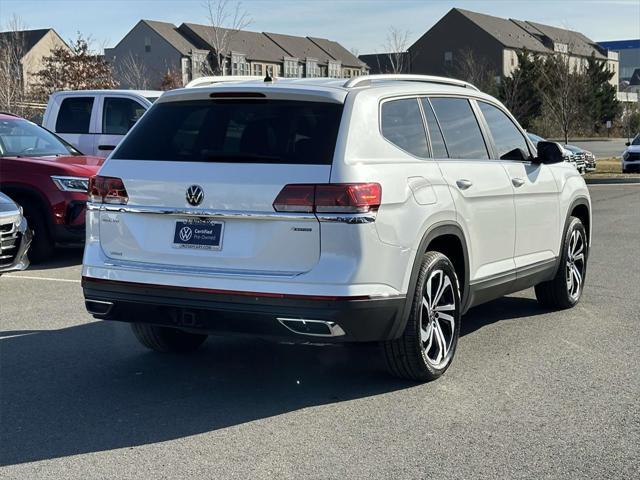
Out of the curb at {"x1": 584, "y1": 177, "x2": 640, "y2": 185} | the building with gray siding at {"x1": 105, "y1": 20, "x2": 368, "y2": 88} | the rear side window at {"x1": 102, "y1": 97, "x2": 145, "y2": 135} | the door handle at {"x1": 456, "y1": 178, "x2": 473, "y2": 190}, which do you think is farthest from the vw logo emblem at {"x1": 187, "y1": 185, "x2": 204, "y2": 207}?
the building with gray siding at {"x1": 105, "y1": 20, "x2": 368, "y2": 88}

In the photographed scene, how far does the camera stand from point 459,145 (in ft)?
20.7

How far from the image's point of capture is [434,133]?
605cm

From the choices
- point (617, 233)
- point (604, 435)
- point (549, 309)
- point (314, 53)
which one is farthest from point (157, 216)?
point (314, 53)

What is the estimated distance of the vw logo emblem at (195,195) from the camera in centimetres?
517

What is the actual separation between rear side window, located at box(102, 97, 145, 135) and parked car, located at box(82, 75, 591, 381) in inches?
347

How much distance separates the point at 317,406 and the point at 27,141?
8.01m

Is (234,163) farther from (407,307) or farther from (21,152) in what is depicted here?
(21,152)

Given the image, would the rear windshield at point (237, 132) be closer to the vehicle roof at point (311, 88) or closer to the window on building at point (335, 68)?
the vehicle roof at point (311, 88)

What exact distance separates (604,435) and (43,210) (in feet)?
26.3

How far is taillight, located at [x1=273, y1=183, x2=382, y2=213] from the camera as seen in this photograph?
4902mm

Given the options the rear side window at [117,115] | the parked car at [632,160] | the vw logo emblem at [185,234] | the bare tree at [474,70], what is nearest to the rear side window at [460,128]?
the vw logo emblem at [185,234]

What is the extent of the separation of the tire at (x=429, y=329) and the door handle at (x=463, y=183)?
0.53 m

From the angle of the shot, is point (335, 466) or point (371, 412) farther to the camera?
point (371, 412)

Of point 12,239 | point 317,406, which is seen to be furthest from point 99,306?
point 12,239
